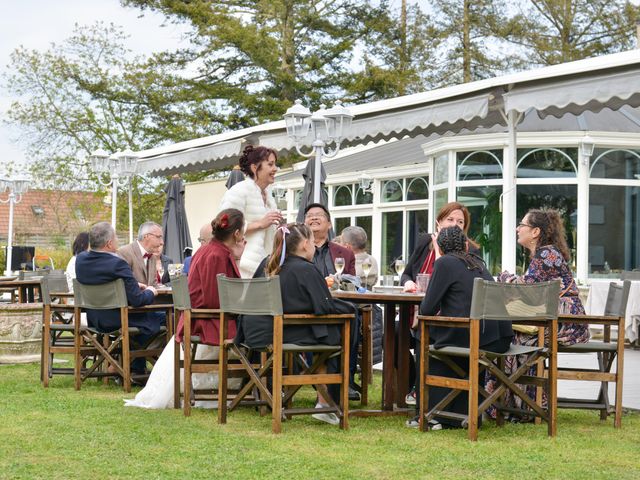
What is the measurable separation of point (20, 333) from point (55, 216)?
31583mm

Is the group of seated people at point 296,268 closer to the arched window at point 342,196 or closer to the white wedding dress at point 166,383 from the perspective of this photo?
the white wedding dress at point 166,383

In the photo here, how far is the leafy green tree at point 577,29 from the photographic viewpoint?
94.7ft

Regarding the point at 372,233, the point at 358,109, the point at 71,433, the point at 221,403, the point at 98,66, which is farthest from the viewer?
the point at 98,66

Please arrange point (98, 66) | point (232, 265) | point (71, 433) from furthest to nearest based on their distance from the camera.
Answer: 1. point (98, 66)
2. point (232, 265)
3. point (71, 433)

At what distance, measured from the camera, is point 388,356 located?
22.3ft

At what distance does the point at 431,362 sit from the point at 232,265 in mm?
1571

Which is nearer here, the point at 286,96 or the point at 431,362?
the point at 431,362

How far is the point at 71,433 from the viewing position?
5.66m

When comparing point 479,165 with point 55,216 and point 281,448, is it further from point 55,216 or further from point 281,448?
point 55,216

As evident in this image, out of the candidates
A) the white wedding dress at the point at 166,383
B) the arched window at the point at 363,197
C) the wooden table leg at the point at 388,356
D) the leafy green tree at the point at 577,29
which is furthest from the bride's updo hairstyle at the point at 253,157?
the leafy green tree at the point at 577,29

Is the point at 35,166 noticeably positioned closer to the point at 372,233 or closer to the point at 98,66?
Answer: the point at 98,66

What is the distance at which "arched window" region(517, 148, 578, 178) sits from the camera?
15.5m

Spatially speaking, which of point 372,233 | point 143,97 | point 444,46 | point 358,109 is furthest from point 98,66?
point 358,109

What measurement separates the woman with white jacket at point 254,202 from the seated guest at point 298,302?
1.07 m
